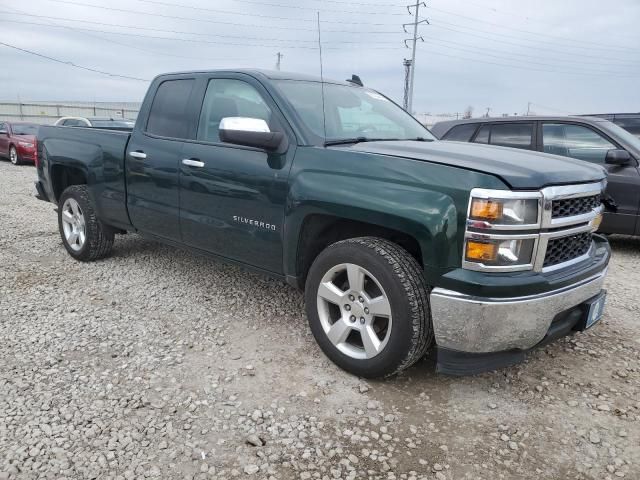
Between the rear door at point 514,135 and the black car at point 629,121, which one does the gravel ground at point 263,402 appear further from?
the black car at point 629,121

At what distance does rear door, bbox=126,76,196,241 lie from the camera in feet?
13.2

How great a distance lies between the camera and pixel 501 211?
2.43 m

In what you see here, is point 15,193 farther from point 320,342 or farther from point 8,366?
point 320,342

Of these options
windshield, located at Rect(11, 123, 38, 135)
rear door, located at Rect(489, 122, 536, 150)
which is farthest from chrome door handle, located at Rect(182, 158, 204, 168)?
windshield, located at Rect(11, 123, 38, 135)

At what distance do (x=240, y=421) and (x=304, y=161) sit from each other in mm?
1530

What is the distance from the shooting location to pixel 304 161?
315 cm

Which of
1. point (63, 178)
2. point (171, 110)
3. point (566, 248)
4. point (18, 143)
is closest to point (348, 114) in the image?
point (171, 110)

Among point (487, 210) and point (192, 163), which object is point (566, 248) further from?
point (192, 163)

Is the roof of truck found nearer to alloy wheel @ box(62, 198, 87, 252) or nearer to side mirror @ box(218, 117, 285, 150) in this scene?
side mirror @ box(218, 117, 285, 150)

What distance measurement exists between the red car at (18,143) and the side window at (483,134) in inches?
579

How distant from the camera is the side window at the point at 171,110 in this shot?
13.4 feet

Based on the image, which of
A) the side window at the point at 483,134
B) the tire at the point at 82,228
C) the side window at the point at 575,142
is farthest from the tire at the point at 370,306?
the side window at the point at 483,134

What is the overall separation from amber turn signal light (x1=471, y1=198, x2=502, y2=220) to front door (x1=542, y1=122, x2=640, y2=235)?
415 centimetres

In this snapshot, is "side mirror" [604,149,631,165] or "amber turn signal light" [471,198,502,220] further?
"side mirror" [604,149,631,165]
